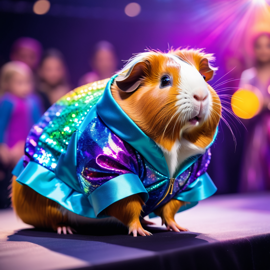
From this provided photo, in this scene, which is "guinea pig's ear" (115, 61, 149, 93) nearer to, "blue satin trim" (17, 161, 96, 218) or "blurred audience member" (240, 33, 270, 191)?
"blue satin trim" (17, 161, 96, 218)

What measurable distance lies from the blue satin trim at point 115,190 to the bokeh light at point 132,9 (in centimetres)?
238

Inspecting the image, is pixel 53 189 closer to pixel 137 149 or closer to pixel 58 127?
pixel 58 127

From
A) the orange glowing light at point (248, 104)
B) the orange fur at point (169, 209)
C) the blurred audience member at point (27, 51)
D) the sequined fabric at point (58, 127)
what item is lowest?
the orange fur at point (169, 209)

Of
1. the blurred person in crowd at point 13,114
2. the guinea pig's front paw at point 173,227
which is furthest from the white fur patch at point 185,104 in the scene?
the blurred person in crowd at point 13,114

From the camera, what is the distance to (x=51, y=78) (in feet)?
10.2

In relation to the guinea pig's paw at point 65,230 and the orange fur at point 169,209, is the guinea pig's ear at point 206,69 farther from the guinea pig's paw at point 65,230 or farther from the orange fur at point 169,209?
the guinea pig's paw at point 65,230

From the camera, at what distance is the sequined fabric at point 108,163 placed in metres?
1.29

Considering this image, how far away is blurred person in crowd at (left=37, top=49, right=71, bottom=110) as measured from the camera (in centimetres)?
305

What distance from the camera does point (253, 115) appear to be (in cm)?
358

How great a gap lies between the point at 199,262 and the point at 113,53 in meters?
2.49

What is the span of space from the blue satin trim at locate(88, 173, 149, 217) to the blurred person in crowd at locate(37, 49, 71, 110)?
195 centimetres

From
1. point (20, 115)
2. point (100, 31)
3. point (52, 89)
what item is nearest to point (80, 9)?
point (100, 31)

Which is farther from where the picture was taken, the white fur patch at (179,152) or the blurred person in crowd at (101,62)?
the blurred person in crowd at (101,62)

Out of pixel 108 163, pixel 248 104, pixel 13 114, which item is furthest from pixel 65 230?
pixel 248 104
